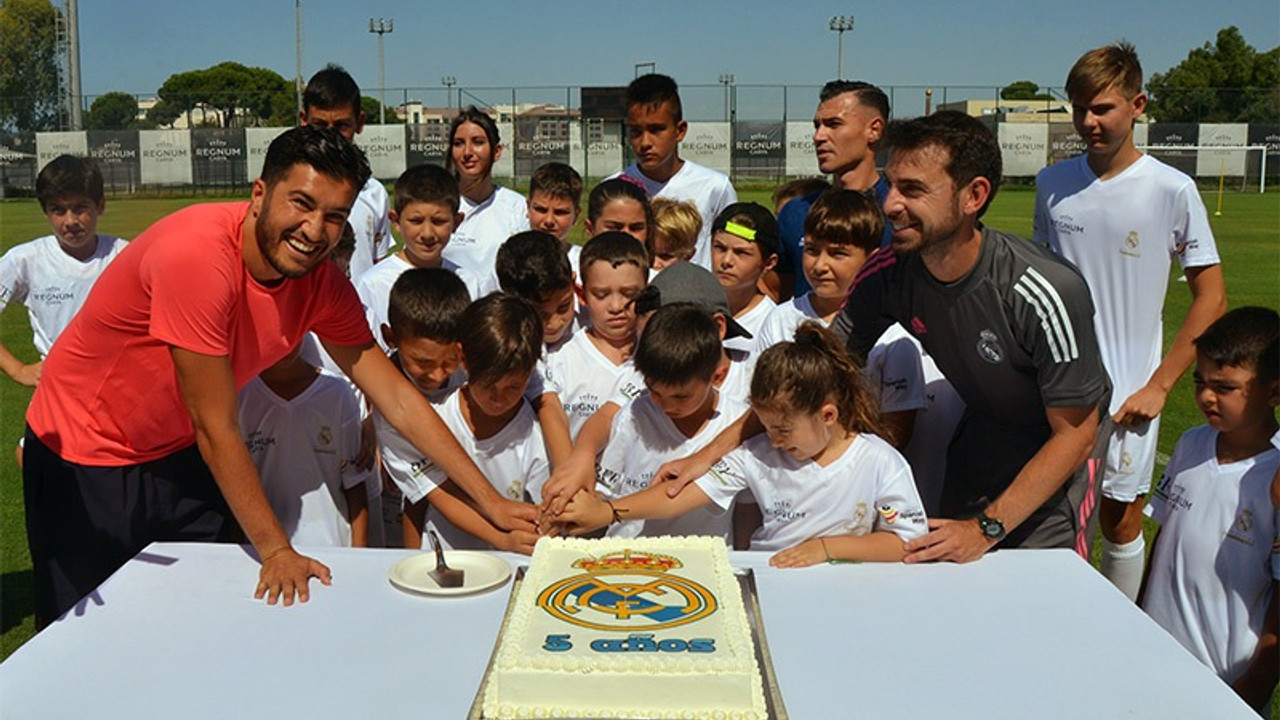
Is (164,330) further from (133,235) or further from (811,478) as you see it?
(133,235)

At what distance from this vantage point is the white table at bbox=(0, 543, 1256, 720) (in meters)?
2.04

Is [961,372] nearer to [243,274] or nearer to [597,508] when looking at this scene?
[597,508]

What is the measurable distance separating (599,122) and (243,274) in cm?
3335

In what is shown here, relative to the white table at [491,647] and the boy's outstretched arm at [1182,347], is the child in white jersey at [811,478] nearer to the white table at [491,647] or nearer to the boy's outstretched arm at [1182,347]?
the white table at [491,647]

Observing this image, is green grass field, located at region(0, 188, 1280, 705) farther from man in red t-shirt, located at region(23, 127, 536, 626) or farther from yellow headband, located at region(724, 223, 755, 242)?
yellow headband, located at region(724, 223, 755, 242)

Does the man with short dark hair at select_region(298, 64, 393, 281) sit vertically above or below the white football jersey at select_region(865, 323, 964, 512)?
above

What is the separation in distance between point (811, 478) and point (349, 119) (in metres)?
3.46

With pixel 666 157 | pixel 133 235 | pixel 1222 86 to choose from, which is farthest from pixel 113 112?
pixel 1222 86

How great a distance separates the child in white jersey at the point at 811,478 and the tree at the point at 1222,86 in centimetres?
3840

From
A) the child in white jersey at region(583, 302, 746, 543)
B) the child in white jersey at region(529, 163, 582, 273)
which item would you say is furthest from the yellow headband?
the child in white jersey at region(583, 302, 746, 543)

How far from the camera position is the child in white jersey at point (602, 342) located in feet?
12.5

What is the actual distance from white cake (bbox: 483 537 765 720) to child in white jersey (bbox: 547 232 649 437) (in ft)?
4.18

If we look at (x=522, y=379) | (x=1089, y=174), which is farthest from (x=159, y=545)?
(x=1089, y=174)

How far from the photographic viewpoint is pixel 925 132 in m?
2.98
